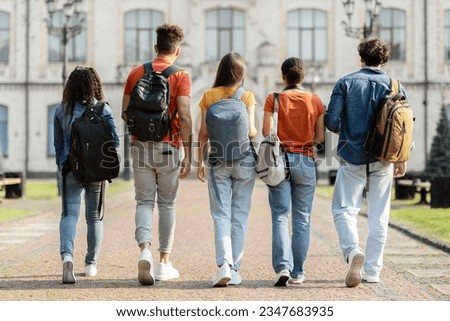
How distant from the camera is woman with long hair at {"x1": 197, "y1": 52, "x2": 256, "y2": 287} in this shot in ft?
25.2

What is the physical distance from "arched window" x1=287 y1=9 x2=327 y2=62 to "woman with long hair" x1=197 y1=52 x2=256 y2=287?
101 ft

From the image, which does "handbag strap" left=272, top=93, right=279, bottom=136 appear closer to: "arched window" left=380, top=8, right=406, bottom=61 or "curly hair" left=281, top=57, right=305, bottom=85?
"curly hair" left=281, top=57, right=305, bottom=85

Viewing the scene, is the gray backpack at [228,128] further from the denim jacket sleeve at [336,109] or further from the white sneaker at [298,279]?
the white sneaker at [298,279]

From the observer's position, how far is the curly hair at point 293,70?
782 cm

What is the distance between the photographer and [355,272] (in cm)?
744

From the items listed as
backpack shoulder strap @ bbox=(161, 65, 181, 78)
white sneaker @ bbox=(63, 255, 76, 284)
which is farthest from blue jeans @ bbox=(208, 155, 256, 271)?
white sneaker @ bbox=(63, 255, 76, 284)

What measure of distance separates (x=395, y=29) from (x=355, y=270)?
31.9 m

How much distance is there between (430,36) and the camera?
38.1 m

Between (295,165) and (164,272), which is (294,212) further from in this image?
(164,272)

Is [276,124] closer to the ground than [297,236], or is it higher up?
higher up

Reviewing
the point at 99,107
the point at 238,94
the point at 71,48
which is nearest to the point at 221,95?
the point at 238,94
